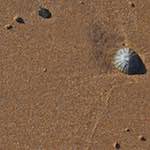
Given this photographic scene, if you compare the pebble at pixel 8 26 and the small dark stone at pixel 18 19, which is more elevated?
the small dark stone at pixel 18 19

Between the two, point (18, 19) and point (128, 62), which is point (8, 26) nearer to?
point (18, 19)

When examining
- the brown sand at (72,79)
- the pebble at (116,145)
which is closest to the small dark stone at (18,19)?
the brown sand at (72,79)

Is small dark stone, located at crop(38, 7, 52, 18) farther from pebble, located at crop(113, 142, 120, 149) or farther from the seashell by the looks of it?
pebble, located at crop(113, 142, 120, 149)

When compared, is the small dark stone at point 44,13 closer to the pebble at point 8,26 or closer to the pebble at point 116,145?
the pebble at point 8,26

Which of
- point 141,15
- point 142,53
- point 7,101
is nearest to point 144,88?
point 142,53

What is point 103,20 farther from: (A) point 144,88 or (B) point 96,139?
(B) point 96,139

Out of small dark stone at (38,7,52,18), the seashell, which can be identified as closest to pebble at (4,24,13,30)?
small dark stone at (38,7,52,18)
